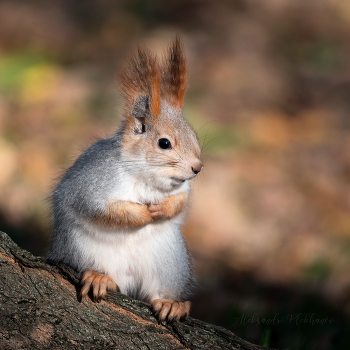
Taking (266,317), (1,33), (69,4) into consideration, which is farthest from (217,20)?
(266,317)

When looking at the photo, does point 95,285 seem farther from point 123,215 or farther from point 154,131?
point 154,131

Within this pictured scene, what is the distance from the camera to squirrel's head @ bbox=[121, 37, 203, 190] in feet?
5.20

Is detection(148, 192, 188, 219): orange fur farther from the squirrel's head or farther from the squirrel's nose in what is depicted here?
the squirrel's nose

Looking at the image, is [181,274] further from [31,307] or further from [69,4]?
[69,4]

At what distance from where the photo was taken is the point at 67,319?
51.1 inches

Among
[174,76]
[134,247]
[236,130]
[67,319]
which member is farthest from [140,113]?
[236,130]

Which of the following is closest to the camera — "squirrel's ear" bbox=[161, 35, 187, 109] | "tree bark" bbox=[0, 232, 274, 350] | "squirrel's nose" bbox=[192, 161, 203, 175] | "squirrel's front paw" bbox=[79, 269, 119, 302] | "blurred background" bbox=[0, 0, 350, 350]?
"tree bark" bbox=[0, 232, 274, 350]

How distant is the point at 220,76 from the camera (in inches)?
165

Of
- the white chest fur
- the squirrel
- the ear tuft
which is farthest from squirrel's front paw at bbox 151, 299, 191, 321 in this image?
the ear tuft

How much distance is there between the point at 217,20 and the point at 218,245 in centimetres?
285

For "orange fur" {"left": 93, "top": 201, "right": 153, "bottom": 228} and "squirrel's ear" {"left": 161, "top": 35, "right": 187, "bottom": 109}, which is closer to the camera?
"orange fur" {"left": 93, "top": 201, "right": 153, "bottom": 228}

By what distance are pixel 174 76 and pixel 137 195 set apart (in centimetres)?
47

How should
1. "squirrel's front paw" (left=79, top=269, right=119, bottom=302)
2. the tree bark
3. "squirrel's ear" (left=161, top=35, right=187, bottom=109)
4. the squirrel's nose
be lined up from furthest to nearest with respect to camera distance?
"squirrel's ear" (left=161, top=35, right=187, bottom=109) → the squirrel's nose → "squirrel's front paw" (left=79, top=269, right=119, bottom=302) → the tree bark

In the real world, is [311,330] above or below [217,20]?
below
